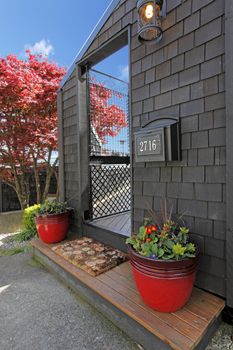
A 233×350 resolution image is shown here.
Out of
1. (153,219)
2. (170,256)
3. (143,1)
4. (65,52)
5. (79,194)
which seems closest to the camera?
(170,256)

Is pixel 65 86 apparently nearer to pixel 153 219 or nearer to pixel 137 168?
pixel 137 168

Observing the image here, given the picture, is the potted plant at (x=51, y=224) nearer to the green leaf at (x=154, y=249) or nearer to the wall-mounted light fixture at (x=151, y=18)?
the green leaf at (x=154, y=249)

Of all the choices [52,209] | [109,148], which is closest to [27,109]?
[109,148]

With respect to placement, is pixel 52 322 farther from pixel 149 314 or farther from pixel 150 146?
pixel 150 146

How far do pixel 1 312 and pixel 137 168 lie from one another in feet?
6.29

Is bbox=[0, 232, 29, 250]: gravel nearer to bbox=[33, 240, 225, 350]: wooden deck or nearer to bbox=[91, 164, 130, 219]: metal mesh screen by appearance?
bbox=[91, 164, 130, 219]: metal mesh screen

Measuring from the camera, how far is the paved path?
153 centimetres

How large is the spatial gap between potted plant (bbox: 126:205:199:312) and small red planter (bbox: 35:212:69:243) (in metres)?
1.61

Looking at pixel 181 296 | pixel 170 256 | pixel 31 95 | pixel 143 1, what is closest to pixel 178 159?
pixel 170 256

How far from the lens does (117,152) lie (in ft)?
14.4

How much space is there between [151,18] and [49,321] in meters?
2.83

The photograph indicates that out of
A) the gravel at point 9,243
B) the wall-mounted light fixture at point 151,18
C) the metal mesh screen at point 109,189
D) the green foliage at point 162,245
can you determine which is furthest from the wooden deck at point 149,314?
the wall-mounted light fixture at point 151,18

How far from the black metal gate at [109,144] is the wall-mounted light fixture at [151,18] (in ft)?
5.59

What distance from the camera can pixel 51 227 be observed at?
Result: 9.32 feet
